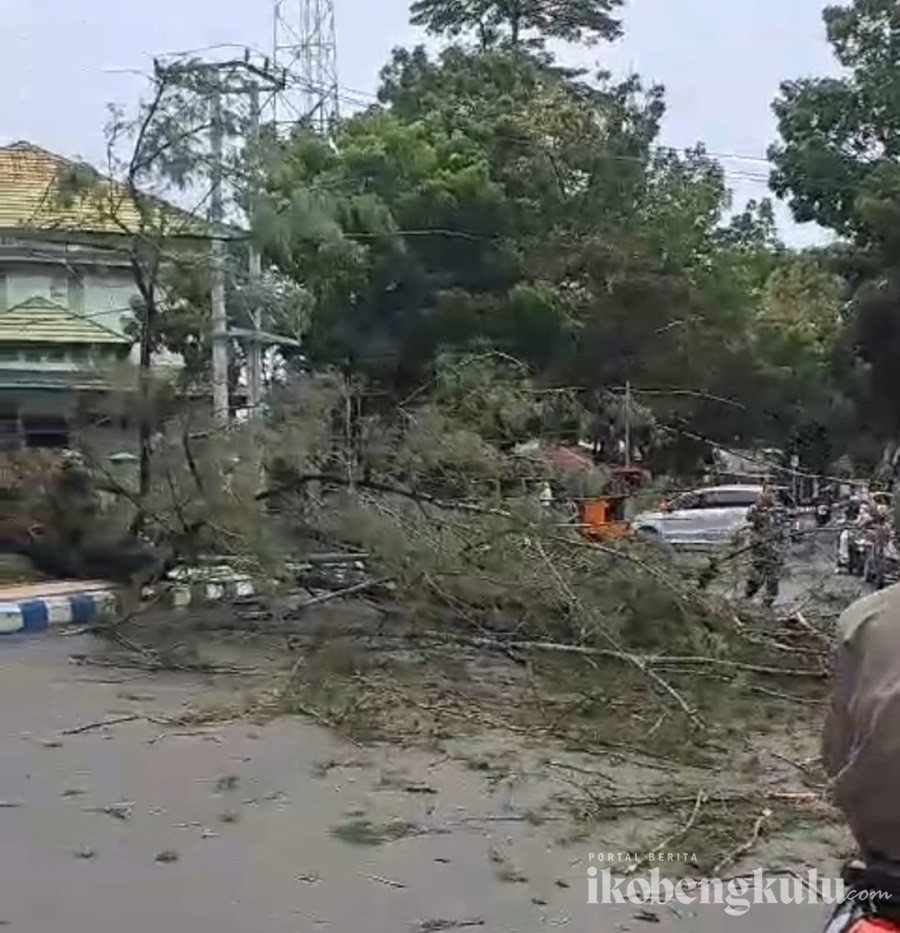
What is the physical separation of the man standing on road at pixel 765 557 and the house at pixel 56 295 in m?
5.20

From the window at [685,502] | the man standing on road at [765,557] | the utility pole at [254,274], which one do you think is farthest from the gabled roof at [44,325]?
the man standing on road at [765,557]

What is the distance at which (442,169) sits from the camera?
23.0 m

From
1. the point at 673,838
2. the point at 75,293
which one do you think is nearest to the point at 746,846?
the point at 673,838

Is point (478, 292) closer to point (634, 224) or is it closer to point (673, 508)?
point (634, 224)

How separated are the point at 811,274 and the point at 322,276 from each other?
15700mm

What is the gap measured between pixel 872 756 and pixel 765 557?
8.15m

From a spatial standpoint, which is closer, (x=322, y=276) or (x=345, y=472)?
(x=345, y=472)

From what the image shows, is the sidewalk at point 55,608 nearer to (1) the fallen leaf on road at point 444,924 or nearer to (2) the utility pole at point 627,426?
(2) the utility pole at point 627,426

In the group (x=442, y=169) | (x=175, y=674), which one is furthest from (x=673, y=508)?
(x=442, y=169)

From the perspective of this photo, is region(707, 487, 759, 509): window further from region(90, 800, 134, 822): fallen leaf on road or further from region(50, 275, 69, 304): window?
region(90, 800, 134, 822): fallen leaf on road

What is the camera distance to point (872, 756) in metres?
2.30

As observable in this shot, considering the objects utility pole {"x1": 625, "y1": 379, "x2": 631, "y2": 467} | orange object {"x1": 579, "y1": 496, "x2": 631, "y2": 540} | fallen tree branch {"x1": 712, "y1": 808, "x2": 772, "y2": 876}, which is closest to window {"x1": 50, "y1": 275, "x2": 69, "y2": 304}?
utility pole {"x1": 625, "y1": 379, "x2": 631, "y2": 467}

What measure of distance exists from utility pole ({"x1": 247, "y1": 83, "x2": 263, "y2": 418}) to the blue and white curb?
2.06 m

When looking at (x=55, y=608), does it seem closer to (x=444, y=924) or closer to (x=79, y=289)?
(x=79, y=289)
